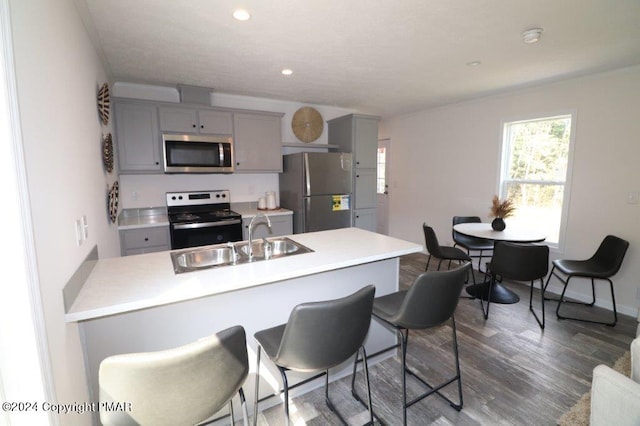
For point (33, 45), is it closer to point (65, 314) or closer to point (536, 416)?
point (65, 314)

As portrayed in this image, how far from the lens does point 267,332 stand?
5.04ft

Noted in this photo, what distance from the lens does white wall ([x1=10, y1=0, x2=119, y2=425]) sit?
955 mm

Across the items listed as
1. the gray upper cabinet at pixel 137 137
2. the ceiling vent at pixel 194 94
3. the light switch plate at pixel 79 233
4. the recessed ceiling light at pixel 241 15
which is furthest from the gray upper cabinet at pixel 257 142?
the light switch plate at pixel 79 233

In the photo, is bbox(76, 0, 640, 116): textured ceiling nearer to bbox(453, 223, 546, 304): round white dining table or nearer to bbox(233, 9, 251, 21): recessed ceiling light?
bbox(233, 9, 251, 21): recessed ceiling light

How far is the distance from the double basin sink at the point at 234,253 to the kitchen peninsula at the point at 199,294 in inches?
3.1

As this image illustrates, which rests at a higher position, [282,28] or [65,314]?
[282,28]

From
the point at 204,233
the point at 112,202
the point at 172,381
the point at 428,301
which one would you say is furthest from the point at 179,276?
the point at 204,233

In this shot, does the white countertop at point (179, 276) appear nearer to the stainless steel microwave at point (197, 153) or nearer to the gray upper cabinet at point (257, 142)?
the stainless steel microwave at point (197, 153)

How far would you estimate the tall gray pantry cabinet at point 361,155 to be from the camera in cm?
436

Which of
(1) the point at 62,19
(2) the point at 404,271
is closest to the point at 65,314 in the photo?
(1) the point at 62,19

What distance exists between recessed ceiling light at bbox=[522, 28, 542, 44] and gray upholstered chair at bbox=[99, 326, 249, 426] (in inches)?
107

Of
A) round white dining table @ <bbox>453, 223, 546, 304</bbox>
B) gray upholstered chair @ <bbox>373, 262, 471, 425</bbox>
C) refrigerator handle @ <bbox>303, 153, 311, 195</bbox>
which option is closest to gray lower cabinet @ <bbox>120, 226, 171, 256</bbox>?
refrigerator handle @ <bbox>303, 153, 311, 195</bbox>

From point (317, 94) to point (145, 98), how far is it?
6.97 feet

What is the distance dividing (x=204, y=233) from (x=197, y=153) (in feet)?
3.22
